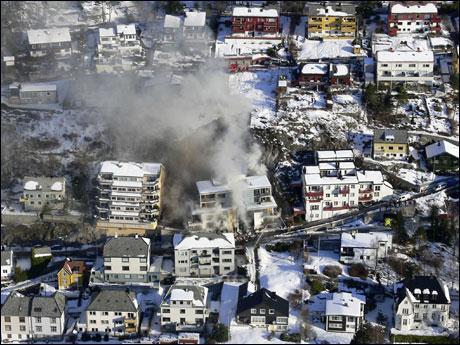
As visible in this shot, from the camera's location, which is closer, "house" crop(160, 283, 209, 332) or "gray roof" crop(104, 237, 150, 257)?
"house" crop(160, 283, 209, 332)

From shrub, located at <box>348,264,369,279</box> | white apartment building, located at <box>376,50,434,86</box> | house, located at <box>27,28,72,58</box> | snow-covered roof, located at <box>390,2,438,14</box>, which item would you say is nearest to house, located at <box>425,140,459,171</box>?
white apartment building, located at <box>376,50,434,86</box>

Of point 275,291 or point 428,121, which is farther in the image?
point 428,121

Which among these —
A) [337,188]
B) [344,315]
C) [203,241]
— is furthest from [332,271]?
[203,241]

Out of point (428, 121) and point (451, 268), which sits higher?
point (428, 121)

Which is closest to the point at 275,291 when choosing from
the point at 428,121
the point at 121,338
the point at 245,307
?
the point at 245,307

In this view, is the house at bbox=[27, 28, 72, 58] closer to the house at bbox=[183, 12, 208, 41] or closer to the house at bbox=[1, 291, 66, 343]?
the house at bbox=[183, 12, 208, 41]

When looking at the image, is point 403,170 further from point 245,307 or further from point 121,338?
point 121,338

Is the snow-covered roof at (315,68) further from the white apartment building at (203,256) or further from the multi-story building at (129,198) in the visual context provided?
the white apartment building at (203,256)
